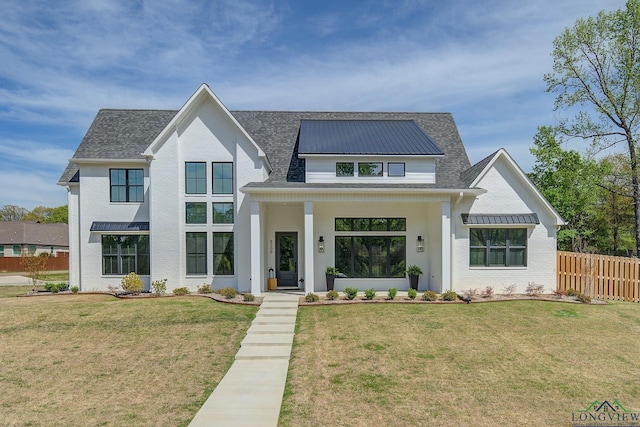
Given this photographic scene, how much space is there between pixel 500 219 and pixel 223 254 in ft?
40.3

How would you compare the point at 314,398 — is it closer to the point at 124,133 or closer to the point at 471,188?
the point at 471,188

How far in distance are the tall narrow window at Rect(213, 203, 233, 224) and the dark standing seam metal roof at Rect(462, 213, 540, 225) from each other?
1034cm

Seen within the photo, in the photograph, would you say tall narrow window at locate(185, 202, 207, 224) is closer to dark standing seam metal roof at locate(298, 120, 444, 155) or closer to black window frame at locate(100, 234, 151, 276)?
black window frame at locate(100, 234, 151, 276)

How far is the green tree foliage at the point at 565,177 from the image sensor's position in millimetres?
23766

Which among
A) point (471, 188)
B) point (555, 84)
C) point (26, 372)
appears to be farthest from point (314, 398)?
point (555, 84)

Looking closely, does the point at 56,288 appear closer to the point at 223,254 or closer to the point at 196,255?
the point at 196,255

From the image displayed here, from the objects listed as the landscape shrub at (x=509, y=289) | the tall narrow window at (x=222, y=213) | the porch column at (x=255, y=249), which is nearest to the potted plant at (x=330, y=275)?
the porch column at (x=255, y=249)

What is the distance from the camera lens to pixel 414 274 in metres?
17.1

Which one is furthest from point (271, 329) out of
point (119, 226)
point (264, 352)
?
point (119, 226)

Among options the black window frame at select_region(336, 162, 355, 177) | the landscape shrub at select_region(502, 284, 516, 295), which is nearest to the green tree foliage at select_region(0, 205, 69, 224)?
the black window frame at select_region(336, 162, 355, 177)

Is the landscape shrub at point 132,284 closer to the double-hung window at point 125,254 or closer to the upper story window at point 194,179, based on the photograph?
the double-hung window at point 125,254

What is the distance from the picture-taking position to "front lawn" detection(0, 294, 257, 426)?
6816 millimetres

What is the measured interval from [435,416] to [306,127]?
15.0 meters

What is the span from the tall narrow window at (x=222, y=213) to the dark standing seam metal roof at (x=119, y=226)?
3282 millimetres
